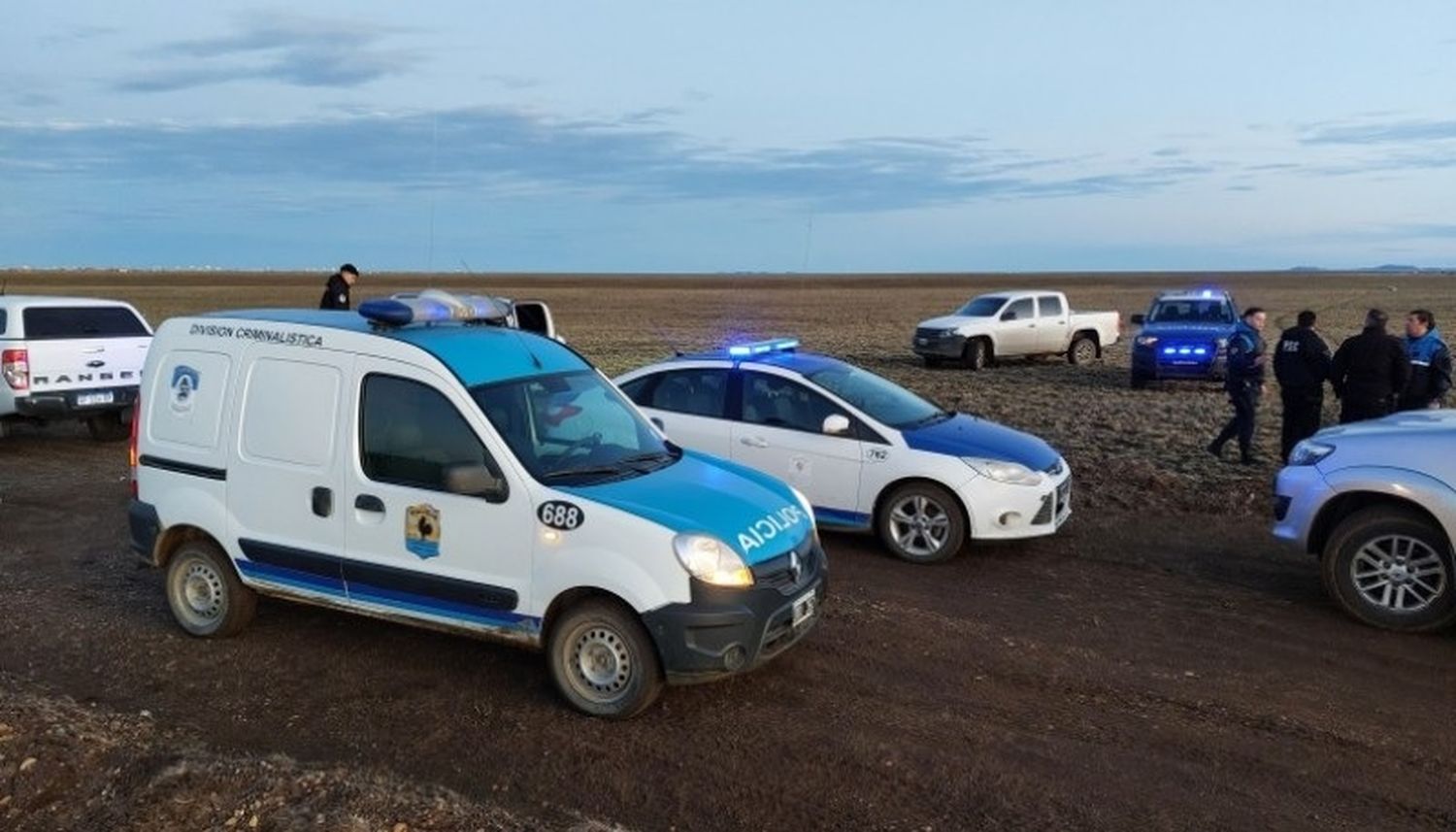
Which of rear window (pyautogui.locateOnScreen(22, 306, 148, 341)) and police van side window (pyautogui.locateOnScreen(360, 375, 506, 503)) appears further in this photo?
rear window (pyautogui.locateOnScreen(22, 306, 148, 341))

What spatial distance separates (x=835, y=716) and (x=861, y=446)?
3.42 m

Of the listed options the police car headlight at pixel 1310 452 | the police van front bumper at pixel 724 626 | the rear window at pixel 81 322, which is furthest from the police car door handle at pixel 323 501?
the rear window at pixel 81 322

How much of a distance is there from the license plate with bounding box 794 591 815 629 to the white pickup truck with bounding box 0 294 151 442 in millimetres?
9377

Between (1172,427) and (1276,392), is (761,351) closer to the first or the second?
(1172,427)

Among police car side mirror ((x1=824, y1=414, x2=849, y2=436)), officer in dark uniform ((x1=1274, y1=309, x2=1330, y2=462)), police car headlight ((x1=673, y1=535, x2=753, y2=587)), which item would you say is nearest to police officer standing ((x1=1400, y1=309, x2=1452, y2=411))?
officer in dark uniform ((x1=1274, y1=309, x2=1330, y2=462))

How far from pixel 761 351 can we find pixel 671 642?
15.3 ft

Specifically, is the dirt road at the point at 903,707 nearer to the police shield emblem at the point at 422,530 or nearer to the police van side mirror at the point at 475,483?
the police shield emblem at the point at 422,530

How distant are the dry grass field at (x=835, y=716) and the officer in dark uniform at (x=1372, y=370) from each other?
322cm

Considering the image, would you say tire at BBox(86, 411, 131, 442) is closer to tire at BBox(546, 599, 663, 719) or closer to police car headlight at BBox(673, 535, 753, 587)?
tire at BBox(546, 599, 663, 719)

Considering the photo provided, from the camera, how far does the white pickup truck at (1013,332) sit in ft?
81.6

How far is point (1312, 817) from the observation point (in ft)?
14.7

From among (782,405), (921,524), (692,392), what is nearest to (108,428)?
(692,392)

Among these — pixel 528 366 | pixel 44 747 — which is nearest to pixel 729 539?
pixel 528 366

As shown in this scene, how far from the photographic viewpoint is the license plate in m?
5.52
